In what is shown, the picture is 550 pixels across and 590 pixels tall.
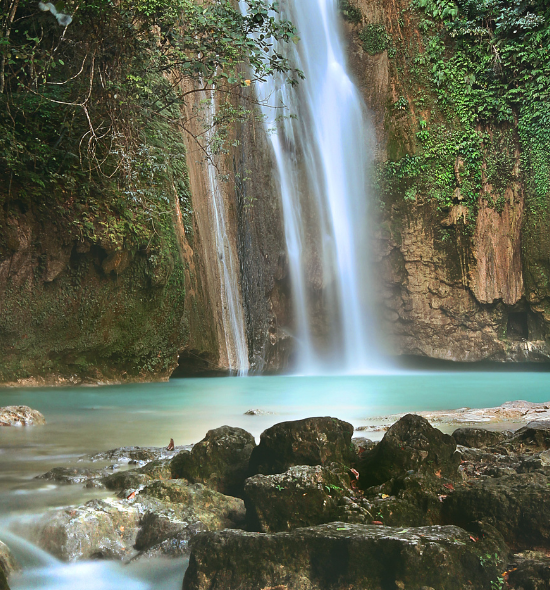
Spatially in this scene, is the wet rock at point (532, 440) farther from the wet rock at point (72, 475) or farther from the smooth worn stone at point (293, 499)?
the wet rock at point (72, 475)

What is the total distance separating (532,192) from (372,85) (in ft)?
21.4

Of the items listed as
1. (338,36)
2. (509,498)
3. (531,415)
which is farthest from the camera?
(338,36)

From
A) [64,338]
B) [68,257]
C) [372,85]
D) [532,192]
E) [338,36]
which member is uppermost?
[338,36]

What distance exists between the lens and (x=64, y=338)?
980cm

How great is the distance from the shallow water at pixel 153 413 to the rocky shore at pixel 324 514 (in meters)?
0.15

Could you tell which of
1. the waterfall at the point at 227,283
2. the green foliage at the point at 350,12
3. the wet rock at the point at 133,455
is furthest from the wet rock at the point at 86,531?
the green foliage at the point at 350,12

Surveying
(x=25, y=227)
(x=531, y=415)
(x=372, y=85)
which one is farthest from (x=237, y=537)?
(x=372, y=85)

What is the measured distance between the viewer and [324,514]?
9.37 feet

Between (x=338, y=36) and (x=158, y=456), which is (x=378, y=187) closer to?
(x=338, y=36)

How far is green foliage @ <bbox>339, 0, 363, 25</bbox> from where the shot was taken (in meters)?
18.5

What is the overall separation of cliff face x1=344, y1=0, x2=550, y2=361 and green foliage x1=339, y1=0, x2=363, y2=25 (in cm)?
→ 18

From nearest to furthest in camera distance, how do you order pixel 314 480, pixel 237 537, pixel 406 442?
1. pixel 237 537
2. pixel 314 480
3. pixel 406 442

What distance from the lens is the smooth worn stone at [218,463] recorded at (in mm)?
3629

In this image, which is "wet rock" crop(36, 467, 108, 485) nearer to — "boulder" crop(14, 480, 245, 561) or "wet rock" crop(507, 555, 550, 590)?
"boulder" crop(14, 480, 245, 561)
